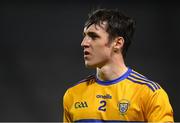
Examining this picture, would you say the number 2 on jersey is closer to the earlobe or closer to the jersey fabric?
the jersey fabric

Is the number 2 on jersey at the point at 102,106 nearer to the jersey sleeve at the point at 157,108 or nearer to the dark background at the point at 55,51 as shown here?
the jersey sleeve at the point at 157,108

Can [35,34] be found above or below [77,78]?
above

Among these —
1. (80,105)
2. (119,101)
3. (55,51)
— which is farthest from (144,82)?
(55,51)

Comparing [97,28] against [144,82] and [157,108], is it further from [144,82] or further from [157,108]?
[157,108]

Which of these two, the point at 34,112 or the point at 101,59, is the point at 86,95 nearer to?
the point at 101,59

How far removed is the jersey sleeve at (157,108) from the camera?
5.05 ft

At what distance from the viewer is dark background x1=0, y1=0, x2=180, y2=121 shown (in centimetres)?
266

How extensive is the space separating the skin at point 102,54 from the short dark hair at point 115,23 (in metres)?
0.02

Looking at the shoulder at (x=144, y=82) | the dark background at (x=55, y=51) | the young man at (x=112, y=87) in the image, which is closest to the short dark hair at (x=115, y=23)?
the young man at (x=112, y=87)

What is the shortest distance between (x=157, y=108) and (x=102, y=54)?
312 mm

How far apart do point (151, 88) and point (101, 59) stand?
0.23 metres

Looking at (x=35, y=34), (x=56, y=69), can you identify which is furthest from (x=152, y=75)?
(x=35, y=34)

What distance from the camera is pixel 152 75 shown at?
2.68 m

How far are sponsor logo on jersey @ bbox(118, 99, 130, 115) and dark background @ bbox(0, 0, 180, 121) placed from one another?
1.07 metres
